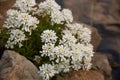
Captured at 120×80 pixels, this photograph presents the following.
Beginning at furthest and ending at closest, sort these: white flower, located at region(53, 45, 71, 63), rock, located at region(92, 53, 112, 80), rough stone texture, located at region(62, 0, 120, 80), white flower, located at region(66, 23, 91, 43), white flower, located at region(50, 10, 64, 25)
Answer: rough stone texture, located at region(62, 0, 120, 80), rock, located at region(92, 53, 112, 80), white flower, located at region(66, 23, 91, 43), white flower, located at region(50, 10, 64, 25), white flower, located at region(53, 45, 71, 63)

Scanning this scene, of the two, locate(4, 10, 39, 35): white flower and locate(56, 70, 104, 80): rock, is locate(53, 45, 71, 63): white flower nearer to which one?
locate(56, 70, 104, 80): rock

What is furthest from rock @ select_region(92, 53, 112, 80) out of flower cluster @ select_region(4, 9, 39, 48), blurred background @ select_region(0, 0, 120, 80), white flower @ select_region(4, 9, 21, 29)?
blurred background @ select_region(0, 0, 120, 80)

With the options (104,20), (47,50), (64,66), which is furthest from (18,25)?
(104,20)

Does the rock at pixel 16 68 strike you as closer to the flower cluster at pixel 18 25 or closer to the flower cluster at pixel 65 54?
the flower cluster at pixel 65 54

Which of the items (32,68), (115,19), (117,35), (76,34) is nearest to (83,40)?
(76,34)

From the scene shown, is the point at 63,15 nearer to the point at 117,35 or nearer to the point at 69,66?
the point at 69,66

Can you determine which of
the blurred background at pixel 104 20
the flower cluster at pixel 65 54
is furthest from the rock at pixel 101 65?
the blurred background at pixel 104 20

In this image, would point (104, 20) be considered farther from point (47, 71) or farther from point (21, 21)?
point (47, 71)
